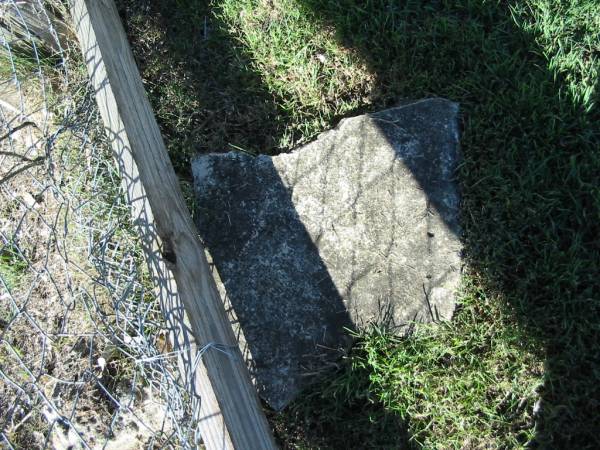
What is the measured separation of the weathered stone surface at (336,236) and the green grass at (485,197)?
0.11 m

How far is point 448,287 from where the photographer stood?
2627mm

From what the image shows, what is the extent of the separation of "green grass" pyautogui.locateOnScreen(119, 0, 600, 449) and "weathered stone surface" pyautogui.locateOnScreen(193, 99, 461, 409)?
108mm

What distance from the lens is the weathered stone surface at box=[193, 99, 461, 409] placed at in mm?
2654

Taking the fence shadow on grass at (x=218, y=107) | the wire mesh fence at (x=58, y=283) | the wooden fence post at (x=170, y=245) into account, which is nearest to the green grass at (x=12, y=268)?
the wire mesh fence at (x=58, y=283)

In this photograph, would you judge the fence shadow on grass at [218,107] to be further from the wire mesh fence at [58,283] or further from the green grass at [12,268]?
the green grass at [12,268]

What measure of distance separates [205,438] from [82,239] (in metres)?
1.40

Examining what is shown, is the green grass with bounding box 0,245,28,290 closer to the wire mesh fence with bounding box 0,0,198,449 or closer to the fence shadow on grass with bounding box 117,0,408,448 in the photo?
the wire mesh fence with bounding box 0,0,198,449

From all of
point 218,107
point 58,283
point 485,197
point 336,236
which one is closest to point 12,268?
point 58,283

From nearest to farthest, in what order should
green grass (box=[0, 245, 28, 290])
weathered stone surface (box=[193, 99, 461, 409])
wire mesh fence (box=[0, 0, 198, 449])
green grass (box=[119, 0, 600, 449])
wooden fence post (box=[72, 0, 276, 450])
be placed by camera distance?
wooden fence post (box=[72, 0, 276, 450]) → green grass (box=[119, 0, 600, 449]) → weathered stone surface (box=[193, 99, 461, 409]) → wire mesh fence (box=[0, 0, 198, 449]) → green grass (box=[0, 245, 28, 290])

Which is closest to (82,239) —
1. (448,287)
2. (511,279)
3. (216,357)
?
(216,357)

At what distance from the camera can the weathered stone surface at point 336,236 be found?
265cm

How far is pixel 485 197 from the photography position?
2674mm

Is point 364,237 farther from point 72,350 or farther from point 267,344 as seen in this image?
point 72,350

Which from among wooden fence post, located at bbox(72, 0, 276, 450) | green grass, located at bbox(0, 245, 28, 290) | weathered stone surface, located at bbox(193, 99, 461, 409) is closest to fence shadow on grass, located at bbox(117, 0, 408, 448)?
weathered stone surface, located at bbox(193, 99, 461, 409)
